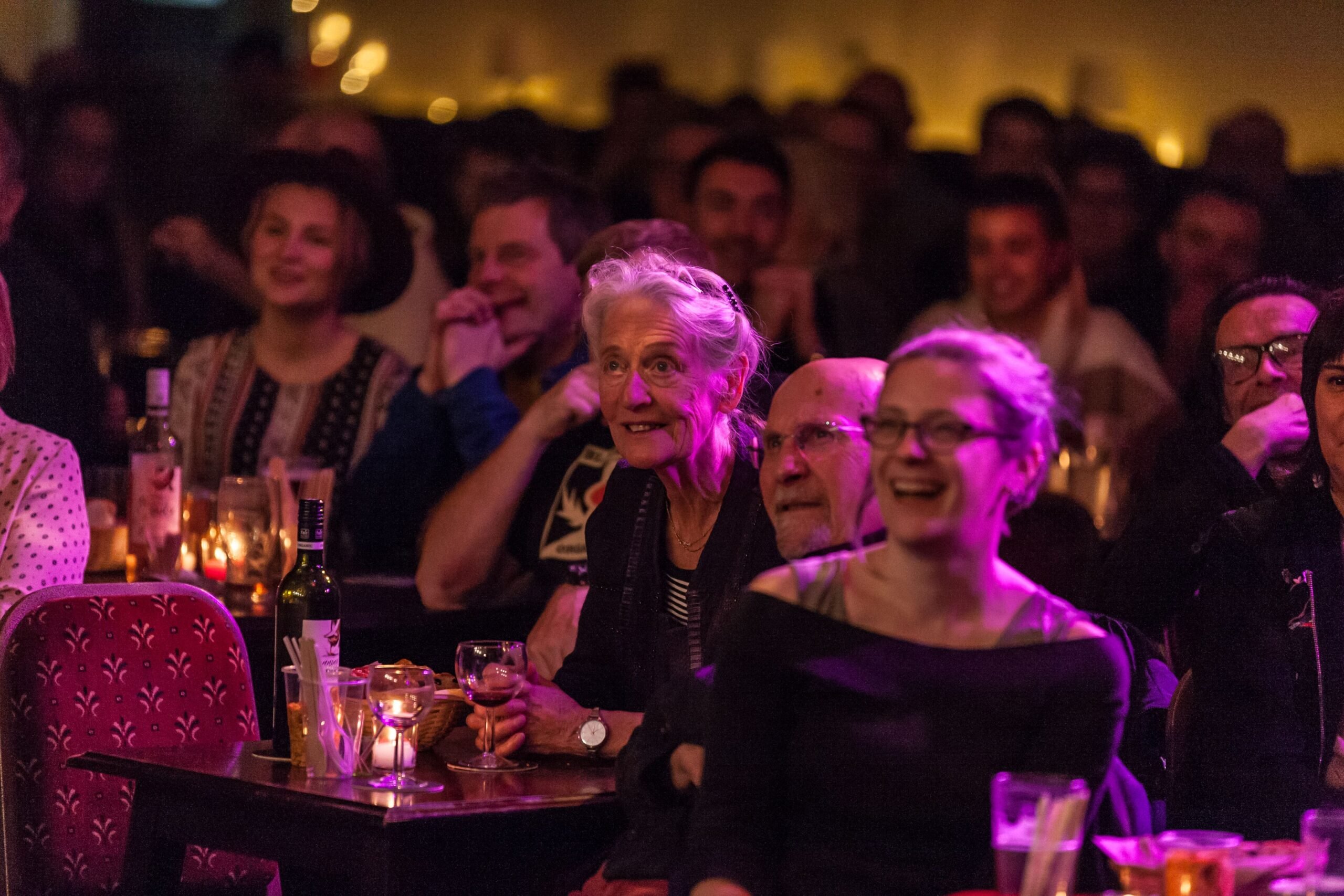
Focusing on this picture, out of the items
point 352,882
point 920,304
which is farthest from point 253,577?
point 920,304

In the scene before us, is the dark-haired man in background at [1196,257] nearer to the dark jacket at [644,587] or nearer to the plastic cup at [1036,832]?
the dark jacket at [644,587]

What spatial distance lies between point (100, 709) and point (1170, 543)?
1867mm

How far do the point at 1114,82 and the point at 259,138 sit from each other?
9.41 ft

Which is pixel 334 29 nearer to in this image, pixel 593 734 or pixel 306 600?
pixel 306 600

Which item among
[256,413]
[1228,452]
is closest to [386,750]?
[1228,452]

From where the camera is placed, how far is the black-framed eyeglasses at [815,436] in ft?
8.27

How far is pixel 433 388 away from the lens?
4574 millimetres

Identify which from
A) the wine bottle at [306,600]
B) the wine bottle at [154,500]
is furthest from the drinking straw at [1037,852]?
the wine bottle at [154,500]

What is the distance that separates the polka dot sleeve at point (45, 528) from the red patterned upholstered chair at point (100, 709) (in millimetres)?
484

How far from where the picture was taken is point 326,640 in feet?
8.23

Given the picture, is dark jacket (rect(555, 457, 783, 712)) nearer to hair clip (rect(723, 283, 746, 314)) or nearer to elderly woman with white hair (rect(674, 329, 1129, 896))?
hair clip (rect(723, 283, 746, 314))

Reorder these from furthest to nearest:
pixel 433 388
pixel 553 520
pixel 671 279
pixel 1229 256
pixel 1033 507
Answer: pixel 1229 256 → pixel 1033 507 → pixel 433 388 → pixel 553 520 → pixel 671 279

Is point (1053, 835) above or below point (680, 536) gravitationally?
below

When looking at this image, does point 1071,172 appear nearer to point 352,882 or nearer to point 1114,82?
point 1114,82
